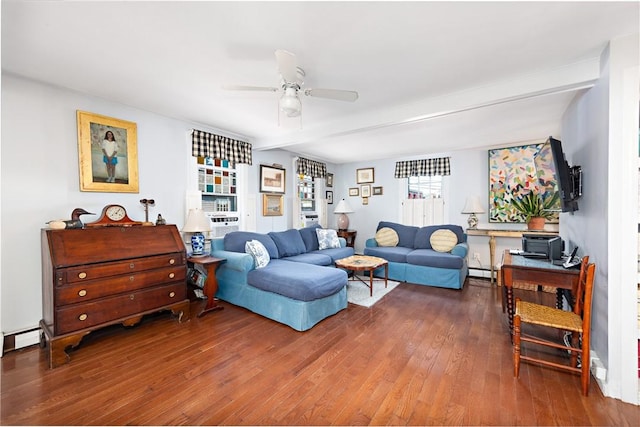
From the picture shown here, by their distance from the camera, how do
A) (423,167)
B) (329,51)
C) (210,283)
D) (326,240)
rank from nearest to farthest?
(329,51) → (210,283) → (326,240) → (423,167)

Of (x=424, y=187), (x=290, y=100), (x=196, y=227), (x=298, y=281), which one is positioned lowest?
(x=298, y=281)

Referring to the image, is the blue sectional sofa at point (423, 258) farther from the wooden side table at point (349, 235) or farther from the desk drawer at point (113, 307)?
the desk drawer at point (113, 307)

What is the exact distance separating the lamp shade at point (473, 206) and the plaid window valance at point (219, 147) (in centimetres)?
372

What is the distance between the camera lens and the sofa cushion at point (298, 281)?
8.92 feet

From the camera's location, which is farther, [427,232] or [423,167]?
[423,167]

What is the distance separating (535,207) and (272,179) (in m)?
4.09

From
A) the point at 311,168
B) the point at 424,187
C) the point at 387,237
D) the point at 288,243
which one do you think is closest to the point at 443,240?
the point at 387,237

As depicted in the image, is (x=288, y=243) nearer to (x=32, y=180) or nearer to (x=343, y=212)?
(x=343, y=212)

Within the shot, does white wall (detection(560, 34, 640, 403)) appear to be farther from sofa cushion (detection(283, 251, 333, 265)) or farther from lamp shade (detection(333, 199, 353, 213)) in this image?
lamp shade (detection(333, 199, 353, 213))

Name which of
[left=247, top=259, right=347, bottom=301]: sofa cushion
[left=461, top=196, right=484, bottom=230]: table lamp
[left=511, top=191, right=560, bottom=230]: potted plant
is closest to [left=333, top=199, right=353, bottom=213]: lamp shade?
[left=461, top=196, right=484, bottom=230]: table lamp

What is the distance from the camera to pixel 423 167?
5418 millimetres

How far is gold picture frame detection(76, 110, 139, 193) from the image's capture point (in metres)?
2.71

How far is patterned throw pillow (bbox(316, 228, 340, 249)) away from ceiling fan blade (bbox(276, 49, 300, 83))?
3.31 m

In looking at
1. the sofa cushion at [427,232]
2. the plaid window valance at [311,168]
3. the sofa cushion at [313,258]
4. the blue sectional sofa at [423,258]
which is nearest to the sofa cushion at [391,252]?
the blue sectional sofa at [423,258]
